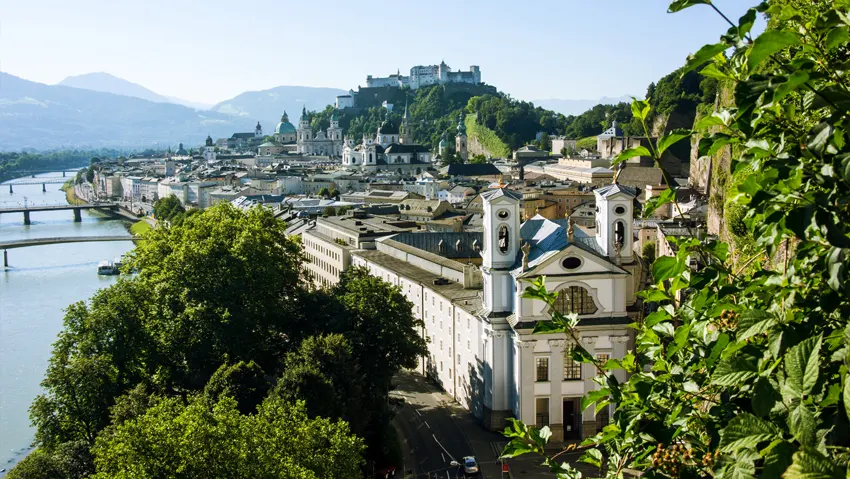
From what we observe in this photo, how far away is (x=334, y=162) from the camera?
11362cm

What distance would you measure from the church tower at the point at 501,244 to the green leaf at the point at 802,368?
17.9 meters

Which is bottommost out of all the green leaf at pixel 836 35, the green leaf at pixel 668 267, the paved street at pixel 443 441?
the paved street at pixel 443 441

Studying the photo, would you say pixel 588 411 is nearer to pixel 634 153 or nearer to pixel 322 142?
pixel 634 153

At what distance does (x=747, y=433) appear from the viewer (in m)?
2.80

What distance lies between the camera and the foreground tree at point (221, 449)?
11914mm

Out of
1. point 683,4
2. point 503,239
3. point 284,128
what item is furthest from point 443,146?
point 683,4

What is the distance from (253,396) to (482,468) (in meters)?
4.59

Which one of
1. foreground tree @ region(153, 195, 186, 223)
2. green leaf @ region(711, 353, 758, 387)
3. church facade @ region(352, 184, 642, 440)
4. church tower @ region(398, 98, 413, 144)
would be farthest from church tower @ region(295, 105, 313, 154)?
green leaf @ region(711, 353, 758, 387)

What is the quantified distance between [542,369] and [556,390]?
528 mm

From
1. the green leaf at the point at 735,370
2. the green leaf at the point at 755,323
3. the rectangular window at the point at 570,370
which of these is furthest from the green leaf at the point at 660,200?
the rectangular window at the point at 570,370

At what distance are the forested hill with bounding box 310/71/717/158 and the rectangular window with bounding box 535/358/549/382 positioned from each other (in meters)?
30.8

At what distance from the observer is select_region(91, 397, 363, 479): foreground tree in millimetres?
11914

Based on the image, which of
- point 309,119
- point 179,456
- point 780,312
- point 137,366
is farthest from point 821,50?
point 309,119

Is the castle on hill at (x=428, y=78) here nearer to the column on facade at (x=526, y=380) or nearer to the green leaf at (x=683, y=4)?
the column on facade at (x=526, y=380)
